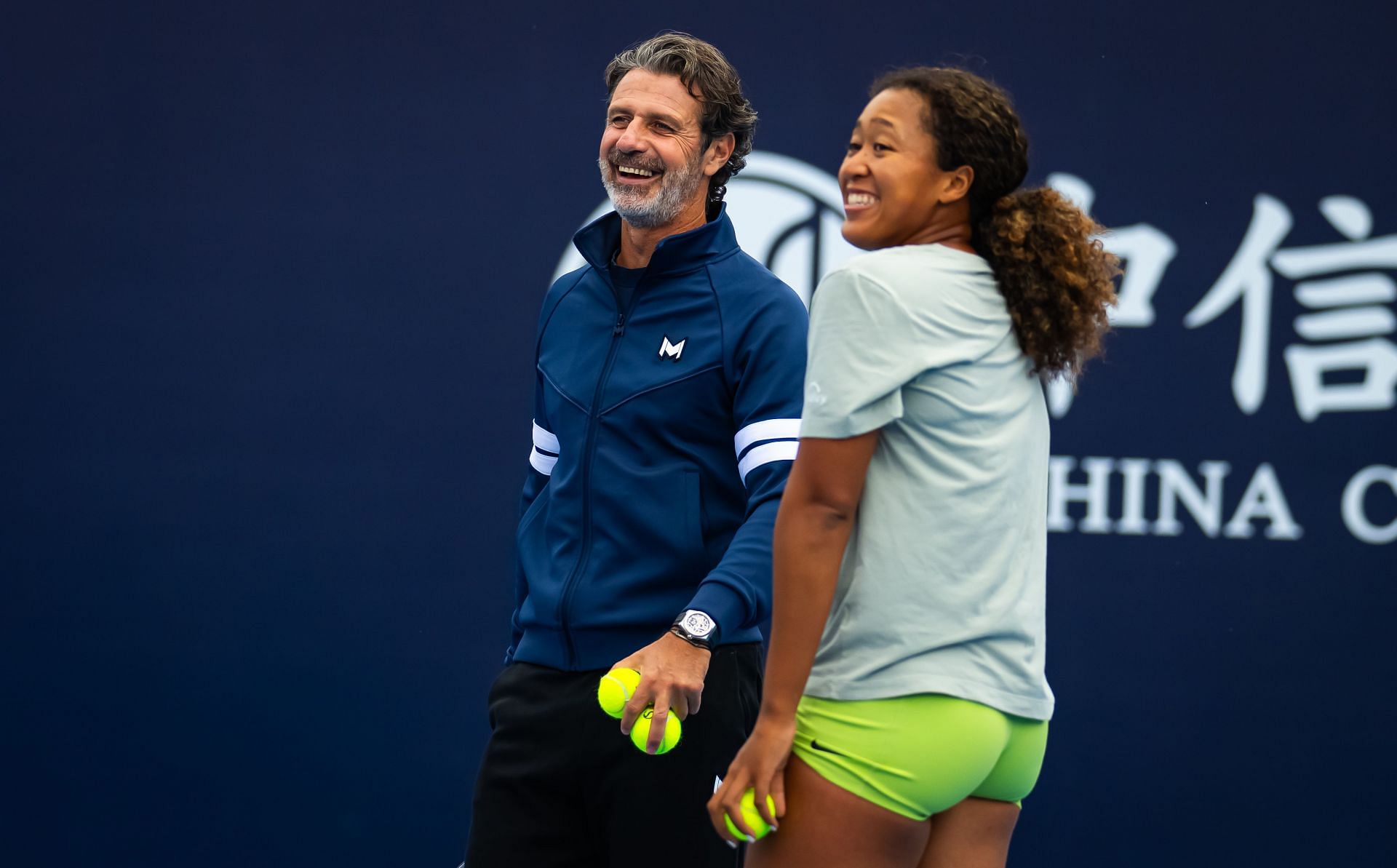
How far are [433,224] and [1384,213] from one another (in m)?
2.14

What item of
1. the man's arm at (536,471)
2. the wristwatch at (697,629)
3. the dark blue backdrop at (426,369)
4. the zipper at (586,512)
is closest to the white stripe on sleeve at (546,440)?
the man's arm at (536,471)

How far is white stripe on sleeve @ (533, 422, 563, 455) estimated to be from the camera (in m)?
2.04

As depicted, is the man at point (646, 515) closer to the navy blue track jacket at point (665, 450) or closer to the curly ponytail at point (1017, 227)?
the navy blue track jacket at point (665, 450)

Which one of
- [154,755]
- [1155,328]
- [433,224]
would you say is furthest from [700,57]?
[154,755]

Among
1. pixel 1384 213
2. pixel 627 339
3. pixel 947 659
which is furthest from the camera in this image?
pixel 1384 213

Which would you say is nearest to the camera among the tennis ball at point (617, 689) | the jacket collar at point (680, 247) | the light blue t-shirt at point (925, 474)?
the light blue t-shirt at point (925, 474)

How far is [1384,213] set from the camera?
3.25 metres

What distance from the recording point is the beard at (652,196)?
1962 millimetres

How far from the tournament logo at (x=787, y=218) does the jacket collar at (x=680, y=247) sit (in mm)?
1241

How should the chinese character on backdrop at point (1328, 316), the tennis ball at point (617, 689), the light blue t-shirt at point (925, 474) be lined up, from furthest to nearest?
1. the chinese character on backdrop at point (1328, 316)
2. the tennis ball at point (617, 689)
3. the light blue t-shirt at point (925, 474)

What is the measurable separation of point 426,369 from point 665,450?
155cm

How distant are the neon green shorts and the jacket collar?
2.34 feet

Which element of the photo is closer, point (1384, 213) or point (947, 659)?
point (947, 659)

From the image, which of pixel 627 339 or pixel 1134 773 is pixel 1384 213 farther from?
pixel 627 339
